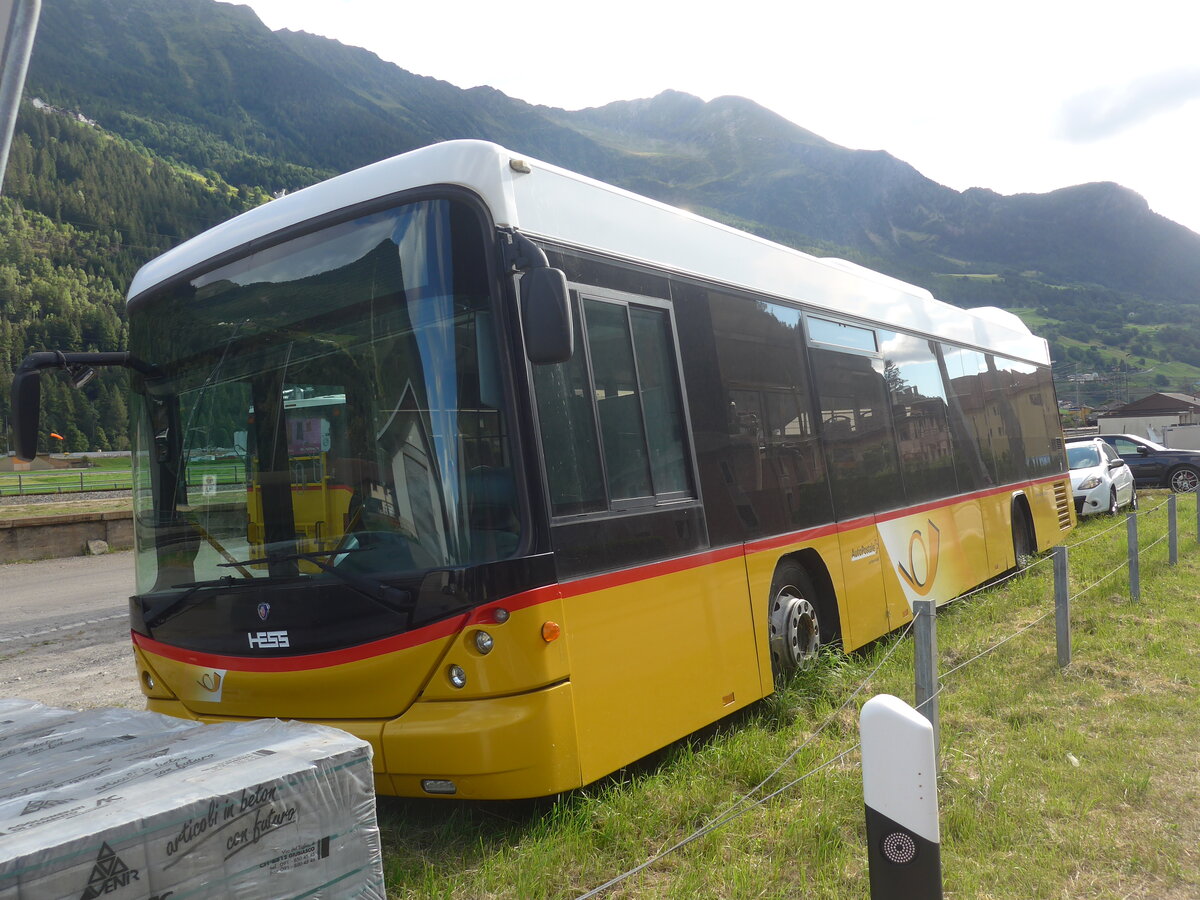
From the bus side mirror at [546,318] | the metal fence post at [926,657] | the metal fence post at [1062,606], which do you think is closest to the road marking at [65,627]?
the bus side mirror at [546,318]

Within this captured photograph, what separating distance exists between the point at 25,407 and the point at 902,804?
4541 mm

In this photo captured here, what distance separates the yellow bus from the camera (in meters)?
3.95

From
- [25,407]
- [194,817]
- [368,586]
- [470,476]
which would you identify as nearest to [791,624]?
[470,476]

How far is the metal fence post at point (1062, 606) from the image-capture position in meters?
6.30

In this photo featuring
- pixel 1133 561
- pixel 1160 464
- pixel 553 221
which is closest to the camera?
pixel 553 221

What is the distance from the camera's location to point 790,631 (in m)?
5.79

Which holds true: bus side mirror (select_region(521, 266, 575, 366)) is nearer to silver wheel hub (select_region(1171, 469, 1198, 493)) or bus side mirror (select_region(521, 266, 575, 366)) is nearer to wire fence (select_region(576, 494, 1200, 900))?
wire fence (select_region(576, 494, 1200, 900))

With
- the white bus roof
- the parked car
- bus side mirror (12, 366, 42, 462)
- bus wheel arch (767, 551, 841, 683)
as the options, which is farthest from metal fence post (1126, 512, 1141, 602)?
the parked car

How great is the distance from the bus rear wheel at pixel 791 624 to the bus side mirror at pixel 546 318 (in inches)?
101

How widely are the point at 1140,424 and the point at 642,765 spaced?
80376 mm

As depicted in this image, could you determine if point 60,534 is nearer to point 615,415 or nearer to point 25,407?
point 25,407

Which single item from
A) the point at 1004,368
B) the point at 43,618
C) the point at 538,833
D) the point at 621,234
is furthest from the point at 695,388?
the point at 43,618

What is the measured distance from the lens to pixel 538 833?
4039 millimetres

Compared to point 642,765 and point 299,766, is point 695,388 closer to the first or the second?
point 642,765
